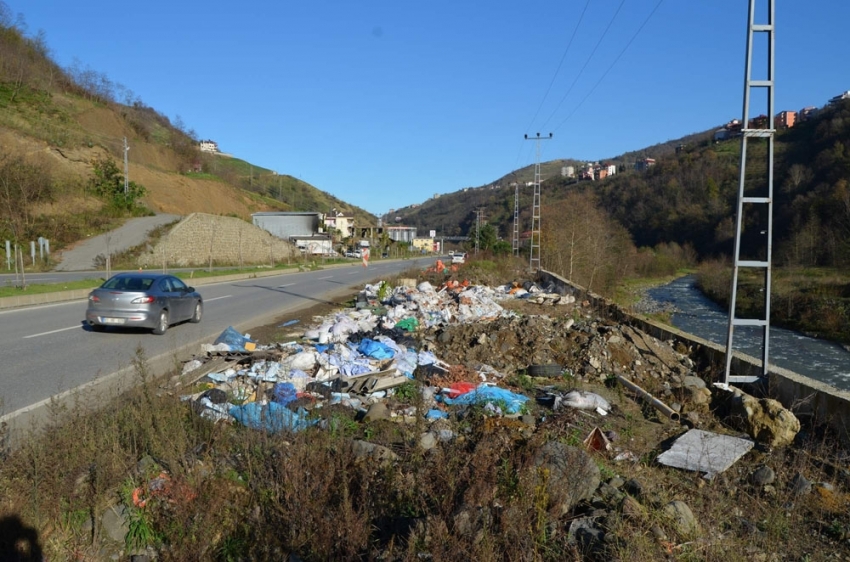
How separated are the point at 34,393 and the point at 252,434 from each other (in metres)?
4.33

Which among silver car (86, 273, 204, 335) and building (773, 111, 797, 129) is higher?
building (773, 111, 797, 129)

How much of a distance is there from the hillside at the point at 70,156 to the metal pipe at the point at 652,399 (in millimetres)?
27040

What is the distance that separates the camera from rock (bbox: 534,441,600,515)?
473 cm

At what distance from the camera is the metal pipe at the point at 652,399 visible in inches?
327

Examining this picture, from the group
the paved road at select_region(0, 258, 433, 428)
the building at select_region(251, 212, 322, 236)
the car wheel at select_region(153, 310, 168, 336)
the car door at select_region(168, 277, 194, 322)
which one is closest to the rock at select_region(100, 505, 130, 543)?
the paved road at select_region(0, 258, 433, 428)

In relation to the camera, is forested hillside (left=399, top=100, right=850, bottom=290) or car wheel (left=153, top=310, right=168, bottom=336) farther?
forested hillside (left=399, top=100, right=850, bottom=290)

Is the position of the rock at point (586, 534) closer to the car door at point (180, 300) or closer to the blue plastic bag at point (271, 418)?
the blue plastic bag at point (271, 418)

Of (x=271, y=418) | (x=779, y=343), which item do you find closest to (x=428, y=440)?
(x=271, y=418)

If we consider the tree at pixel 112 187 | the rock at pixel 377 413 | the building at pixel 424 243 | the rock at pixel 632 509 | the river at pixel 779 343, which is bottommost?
the river at pixel 779 343

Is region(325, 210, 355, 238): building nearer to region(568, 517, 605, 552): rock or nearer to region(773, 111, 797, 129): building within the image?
region(773, 111, 797, 129): building

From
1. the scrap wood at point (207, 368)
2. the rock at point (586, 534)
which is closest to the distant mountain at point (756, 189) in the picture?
the scrap wood at point (207, 368)

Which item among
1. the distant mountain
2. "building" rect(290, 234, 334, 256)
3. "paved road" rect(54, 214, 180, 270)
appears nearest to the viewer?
"paved road" rect(54, 214, 180, 270)

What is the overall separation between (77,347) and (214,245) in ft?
137

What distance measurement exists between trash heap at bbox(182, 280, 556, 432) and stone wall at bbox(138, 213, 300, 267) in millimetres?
33069
